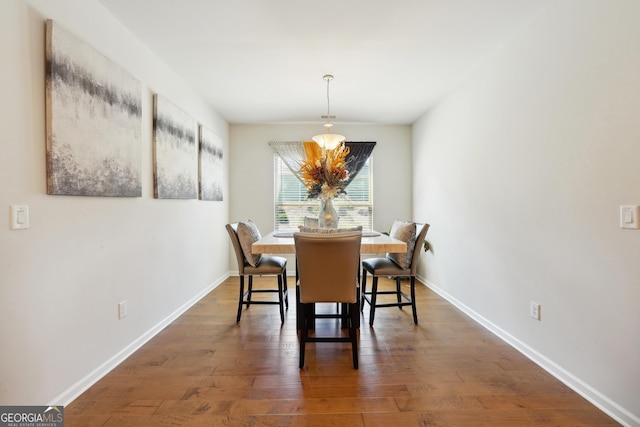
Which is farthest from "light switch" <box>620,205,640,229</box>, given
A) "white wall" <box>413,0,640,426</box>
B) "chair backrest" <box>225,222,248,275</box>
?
"chair backrest" <box>225,222,248,275</box>

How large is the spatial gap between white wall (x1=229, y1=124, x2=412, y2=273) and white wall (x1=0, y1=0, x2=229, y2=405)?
2.12m

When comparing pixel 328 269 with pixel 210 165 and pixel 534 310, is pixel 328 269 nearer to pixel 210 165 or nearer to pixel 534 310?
pixel 534 310

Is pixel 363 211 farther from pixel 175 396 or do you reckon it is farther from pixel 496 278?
pixel 175 396

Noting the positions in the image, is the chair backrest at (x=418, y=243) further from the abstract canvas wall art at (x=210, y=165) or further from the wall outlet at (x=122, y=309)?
the abstract canvas wall art at (x=210, y=165)

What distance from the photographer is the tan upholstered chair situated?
2010mm

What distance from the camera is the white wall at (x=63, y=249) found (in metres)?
1.43

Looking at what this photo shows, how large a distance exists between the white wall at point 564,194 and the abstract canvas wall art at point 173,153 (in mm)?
2972

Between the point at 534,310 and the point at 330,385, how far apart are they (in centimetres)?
157

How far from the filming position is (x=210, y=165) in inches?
156

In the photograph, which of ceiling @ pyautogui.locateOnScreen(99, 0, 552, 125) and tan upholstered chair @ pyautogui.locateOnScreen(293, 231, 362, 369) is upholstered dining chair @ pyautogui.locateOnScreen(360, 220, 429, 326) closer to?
tan upholstered chair @ pyautogui.locateOnScreen(293, 231, 362, 369)

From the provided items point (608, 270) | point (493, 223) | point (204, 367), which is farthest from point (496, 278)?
point (204, 367)

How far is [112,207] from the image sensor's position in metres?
2.12

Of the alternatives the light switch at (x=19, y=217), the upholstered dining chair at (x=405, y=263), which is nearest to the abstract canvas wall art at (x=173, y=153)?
the light switch at (x=19, y=217)

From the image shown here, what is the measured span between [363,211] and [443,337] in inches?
106
